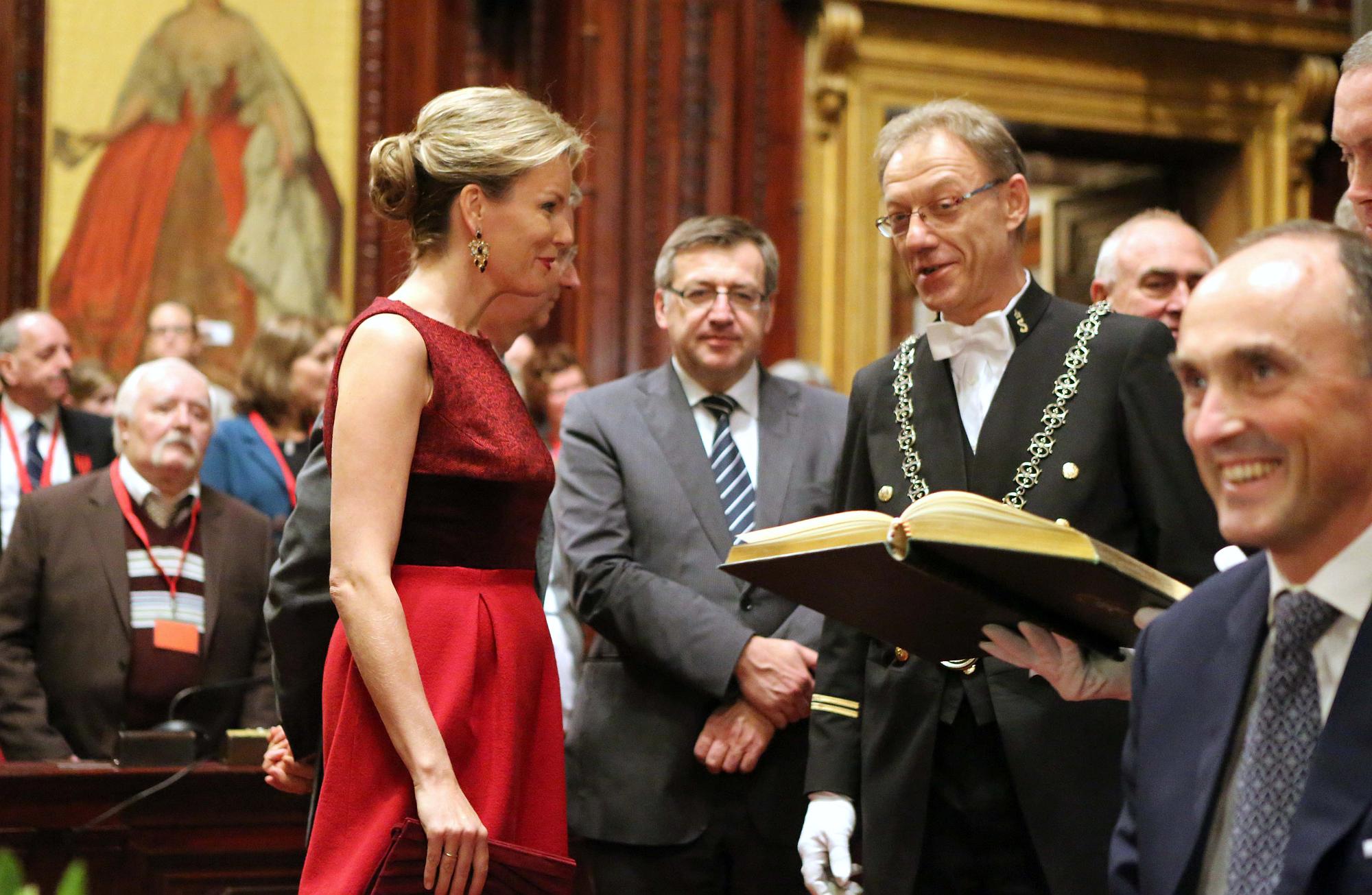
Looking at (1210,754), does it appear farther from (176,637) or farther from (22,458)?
(22,458)

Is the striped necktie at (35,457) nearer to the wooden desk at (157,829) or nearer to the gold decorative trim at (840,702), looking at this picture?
the wooden desk at (157,829)

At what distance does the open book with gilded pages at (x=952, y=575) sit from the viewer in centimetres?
203

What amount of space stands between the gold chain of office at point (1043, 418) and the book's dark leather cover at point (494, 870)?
857 millimetres

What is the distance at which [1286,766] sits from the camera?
1.73 m

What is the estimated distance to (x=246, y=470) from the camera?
18.7 feet

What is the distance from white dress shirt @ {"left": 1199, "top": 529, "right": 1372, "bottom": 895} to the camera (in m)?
1.71

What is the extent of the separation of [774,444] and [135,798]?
1664 millimetres

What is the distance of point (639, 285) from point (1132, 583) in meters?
5.15

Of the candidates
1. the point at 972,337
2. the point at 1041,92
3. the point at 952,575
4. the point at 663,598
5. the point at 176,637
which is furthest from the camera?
the point at 1041,92

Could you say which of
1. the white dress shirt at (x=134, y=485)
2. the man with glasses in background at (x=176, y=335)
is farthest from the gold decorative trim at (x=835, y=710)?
the man with glasses in background at (x=176, y=335)

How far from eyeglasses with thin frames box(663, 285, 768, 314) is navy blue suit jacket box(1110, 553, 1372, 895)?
6.44 feet

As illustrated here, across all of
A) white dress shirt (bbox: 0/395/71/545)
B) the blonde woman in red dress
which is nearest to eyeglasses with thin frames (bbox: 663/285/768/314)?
the blonde woman in red dress

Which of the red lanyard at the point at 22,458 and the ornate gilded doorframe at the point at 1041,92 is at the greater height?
the ornate gilded doorframe at the point at 1041,92

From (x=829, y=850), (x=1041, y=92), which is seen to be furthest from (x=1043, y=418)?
(x=1041, y=92)
